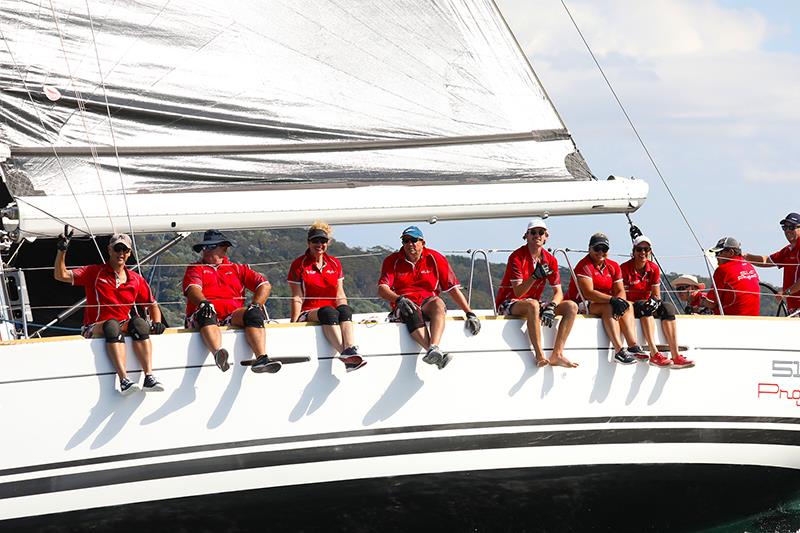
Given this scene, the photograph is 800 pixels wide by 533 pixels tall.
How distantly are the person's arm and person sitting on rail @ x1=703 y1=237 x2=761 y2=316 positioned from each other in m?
2.94

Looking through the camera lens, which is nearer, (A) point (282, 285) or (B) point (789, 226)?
(B) point (789, 226)

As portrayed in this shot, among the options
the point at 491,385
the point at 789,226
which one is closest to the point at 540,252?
the point at 491,385

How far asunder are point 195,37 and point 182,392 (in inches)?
99.4

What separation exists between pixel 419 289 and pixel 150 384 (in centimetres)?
180

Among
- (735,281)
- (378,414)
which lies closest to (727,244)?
(735,281)

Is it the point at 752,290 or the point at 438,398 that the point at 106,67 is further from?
the point at 752,290

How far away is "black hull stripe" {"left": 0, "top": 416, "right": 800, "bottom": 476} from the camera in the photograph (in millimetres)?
6887

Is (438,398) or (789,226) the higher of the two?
(789,226)

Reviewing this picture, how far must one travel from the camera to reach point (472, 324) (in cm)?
762

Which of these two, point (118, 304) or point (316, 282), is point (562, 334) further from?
point (118, 304)

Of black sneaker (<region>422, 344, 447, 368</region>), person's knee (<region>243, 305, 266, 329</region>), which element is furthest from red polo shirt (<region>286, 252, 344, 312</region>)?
black sneaker (<region>422, 344, 447, 368</region>)

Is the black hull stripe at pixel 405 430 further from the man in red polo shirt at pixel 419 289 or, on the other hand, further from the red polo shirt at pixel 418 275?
the red polo shirt at pixel 418 275

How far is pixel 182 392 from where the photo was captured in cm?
710

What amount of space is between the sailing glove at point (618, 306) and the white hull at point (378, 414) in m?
0.17
